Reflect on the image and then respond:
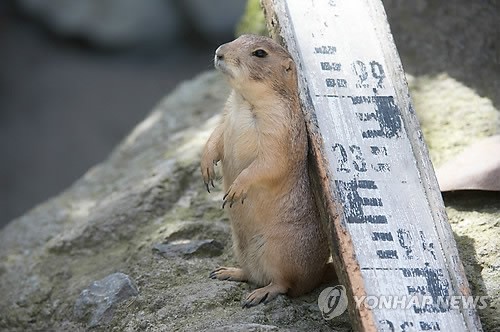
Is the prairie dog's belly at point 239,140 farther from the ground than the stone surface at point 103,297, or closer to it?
farther from the ground

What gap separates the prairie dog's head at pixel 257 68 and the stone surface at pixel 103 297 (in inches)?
49.4

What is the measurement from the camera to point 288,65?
4.85m

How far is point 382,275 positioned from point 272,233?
69 cm

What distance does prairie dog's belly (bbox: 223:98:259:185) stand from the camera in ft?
15.9

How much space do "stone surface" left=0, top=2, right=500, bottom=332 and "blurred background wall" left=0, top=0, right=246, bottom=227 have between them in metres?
3.28

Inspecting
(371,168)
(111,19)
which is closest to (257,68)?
(371,168)

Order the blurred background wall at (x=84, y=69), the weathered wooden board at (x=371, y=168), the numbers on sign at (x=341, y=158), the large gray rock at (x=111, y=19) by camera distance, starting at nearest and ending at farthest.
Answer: the weathered wooden board at (x=371, y=168), the numbers on sign at (x=341, y=158), the blurred background wall at (x=84, y=69), the large gray rock at (x=111, y=19)

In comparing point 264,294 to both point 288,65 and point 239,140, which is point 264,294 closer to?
point 239,140

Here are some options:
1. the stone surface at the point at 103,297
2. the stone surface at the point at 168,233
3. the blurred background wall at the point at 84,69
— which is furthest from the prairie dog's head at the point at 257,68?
the blurred background wall at the point at 84,69

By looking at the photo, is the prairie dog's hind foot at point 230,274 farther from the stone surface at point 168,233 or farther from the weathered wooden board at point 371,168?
the weathered wooden board at point 371,168

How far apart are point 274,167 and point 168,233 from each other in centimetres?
118

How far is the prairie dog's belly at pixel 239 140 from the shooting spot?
15.9 feet

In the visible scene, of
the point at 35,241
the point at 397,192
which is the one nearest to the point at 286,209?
the point at 397,192

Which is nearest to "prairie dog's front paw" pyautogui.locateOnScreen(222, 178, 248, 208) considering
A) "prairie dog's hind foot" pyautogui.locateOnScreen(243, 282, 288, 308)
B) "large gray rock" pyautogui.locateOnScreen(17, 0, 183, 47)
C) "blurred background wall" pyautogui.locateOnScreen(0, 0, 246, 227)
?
"prairie dog's hind foot" pyautogui.locateOnScreen(243, 282, 288, 308)
